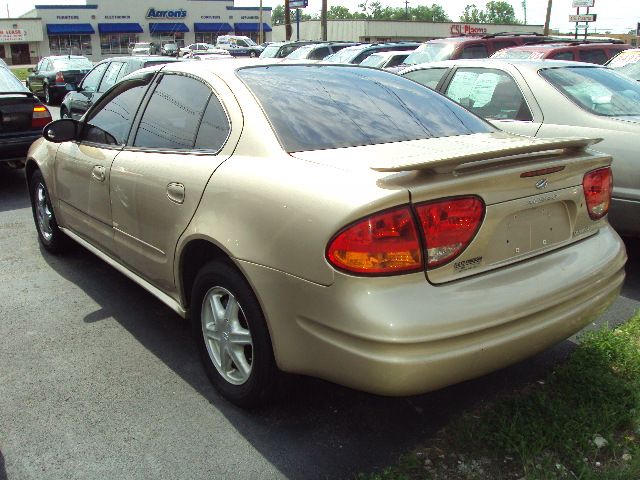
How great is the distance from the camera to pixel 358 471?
2605mm

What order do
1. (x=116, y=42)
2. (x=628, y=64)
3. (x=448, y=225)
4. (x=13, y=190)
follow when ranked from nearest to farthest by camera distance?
1. (x=448, y=225)
2. (x=13, y=190)
3. (x=628, y=64)
4. (x=116, y=42)

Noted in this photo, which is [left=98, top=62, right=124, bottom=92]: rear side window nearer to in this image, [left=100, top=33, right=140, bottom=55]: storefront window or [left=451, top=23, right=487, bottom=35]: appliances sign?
[left=451, top=23, right=487, bottom=35]: appliances sign

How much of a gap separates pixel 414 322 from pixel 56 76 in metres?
19.9

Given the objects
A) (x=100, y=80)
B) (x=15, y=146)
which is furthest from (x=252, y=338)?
(x=100, y=80)

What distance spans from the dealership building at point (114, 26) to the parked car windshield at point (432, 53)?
5071 centimetres

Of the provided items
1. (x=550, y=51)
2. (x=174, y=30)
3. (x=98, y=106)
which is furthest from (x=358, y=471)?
(x=174, y=30)

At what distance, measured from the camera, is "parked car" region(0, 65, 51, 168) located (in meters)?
7.71

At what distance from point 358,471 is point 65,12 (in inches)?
2489

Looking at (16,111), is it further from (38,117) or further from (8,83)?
(8,83)

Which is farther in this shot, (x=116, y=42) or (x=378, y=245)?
(x=116, y=42)

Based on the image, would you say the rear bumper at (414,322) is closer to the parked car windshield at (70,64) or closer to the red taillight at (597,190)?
the red taillight at (597,190)

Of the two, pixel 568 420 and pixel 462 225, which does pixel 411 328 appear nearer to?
pixel 462 225

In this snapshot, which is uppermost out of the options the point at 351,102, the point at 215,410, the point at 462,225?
the point at 351,102

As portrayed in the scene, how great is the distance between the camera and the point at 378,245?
2.35m
